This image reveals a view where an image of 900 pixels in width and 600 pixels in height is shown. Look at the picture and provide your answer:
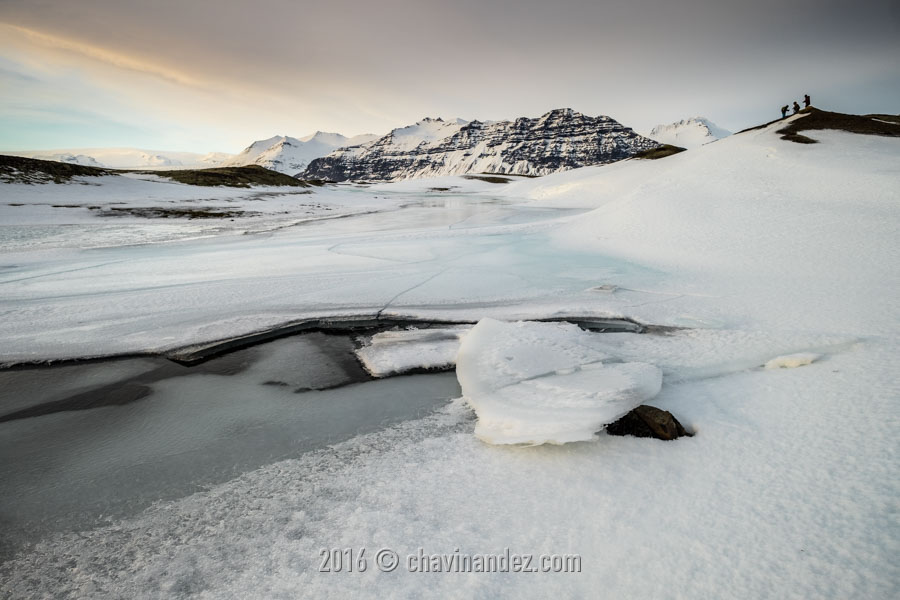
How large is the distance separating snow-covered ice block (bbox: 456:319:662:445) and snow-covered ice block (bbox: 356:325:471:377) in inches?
12.3

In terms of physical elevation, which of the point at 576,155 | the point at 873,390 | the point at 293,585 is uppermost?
the point at 576,155

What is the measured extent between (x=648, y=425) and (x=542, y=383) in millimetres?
745

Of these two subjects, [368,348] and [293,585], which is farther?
[368,348]

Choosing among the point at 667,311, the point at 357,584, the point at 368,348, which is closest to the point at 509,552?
the point at 357,584

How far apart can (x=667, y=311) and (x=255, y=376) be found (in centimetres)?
437

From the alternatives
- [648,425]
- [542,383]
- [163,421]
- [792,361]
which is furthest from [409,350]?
[792,361]

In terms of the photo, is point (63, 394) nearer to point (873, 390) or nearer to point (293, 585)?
point (293, 585)

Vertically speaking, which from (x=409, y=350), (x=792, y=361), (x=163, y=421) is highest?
(x=792, y=361)

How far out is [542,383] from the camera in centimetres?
297

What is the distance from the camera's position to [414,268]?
22.9ft

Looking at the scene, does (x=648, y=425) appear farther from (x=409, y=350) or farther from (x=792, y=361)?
(x=409, y=350)

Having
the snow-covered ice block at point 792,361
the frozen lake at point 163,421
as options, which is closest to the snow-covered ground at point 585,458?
the snow-covered ice block at point 792,361

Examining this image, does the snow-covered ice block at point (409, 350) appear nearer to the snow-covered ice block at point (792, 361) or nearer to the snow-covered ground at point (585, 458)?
the snow-covered ground at point (585, 458)

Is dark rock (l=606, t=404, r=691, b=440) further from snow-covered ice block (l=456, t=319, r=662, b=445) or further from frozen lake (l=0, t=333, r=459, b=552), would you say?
frozen lake (l=0, t=333, r=459, b=552)
